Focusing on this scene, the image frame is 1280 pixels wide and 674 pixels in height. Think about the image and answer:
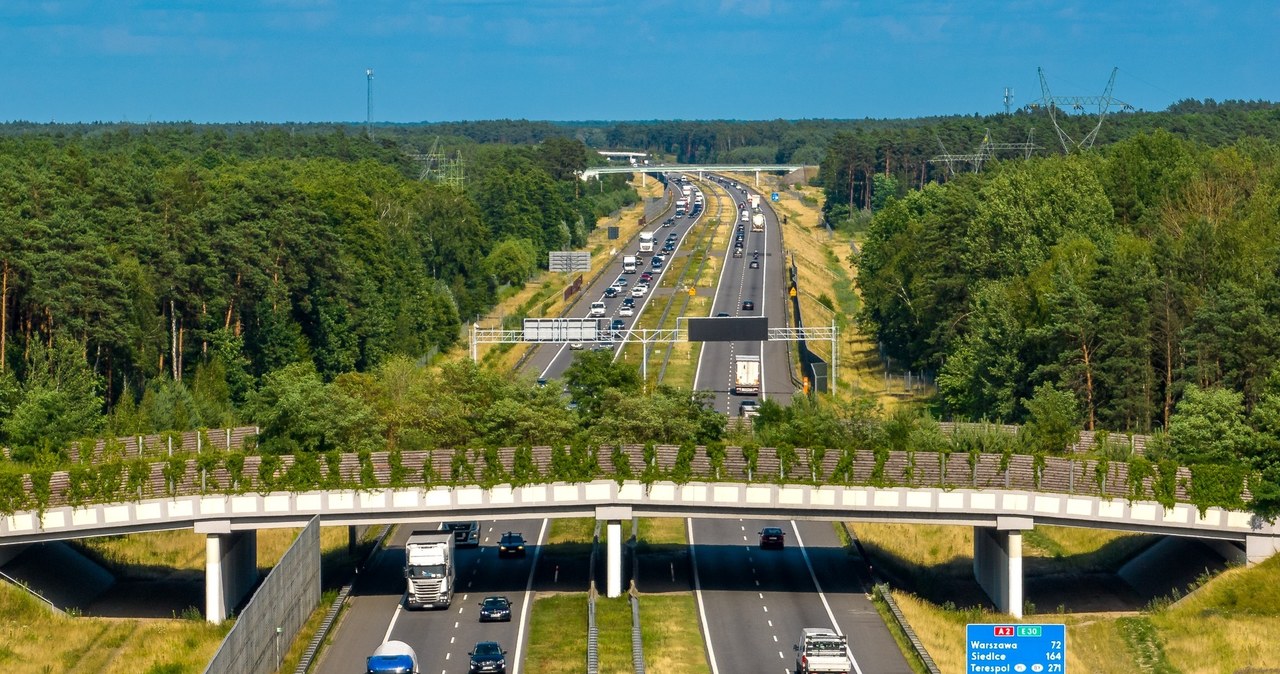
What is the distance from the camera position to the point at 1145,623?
228ft

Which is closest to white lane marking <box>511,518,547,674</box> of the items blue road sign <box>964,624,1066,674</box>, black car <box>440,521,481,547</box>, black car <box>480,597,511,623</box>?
black car <box>480,597,511,623</box>

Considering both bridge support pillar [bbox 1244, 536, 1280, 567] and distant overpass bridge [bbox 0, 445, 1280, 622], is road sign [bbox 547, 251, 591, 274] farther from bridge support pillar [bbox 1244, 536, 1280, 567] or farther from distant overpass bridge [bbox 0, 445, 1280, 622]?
bridge support pillar [bbox 1244, 536, 1280, 567]

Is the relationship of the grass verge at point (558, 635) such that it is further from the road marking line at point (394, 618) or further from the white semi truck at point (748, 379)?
the white semi truck at point (748, 379)

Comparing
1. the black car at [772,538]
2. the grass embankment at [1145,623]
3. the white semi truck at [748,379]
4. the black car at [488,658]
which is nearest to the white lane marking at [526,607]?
the black car at [488,658]

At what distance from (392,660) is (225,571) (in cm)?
1503

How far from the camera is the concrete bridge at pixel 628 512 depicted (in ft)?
235

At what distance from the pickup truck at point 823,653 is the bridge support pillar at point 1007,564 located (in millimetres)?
12875

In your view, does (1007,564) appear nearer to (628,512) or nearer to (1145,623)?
(1145,623)

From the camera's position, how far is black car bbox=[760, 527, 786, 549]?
277 ft

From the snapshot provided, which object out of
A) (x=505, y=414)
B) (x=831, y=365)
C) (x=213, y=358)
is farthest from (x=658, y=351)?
(x=505, y=414)

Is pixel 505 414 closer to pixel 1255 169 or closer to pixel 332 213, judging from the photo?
pixel 332 213

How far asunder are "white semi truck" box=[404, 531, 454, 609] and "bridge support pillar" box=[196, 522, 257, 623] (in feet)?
A: 23.5

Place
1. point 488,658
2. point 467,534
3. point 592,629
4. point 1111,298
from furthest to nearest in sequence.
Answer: point 1111,298, point 467,534, point 592,629, point 488,658

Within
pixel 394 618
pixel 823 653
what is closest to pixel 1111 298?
pixel 823 653
